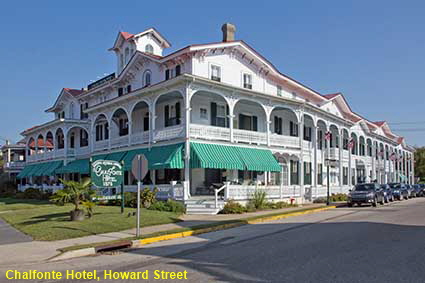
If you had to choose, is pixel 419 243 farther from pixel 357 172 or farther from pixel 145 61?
pixel 357 172

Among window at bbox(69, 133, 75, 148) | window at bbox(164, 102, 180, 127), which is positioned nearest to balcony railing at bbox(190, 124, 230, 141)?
window at bbox(164, 102, 180, 127)

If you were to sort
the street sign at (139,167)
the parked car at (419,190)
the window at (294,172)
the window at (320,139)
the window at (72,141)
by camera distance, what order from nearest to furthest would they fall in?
1. the street sign at (139,167)
2. the window at (294,172)
3. the window at (320,139)
4. the window at (72,141)
5. the parked car at (419,190)

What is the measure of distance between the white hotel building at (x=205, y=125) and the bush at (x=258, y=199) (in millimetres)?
348

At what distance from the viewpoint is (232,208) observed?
74.2 feet

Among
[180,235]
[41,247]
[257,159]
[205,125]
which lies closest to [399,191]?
[257,159]

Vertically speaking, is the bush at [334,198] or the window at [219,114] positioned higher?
the window at [219,114]

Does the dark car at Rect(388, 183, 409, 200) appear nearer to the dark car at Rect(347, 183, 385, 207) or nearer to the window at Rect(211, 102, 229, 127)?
the dark car at Rect(347, 183, 385, 207)

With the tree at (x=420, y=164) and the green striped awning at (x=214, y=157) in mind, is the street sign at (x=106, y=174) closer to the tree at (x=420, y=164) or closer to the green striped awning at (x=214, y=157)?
the green striped awning at (x=214, y=157)

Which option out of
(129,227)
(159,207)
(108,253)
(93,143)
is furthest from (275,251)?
(93,143)

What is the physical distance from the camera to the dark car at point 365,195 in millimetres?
28891

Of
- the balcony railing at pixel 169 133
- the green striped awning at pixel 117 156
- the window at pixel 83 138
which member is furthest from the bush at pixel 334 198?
the window at pixel 83 138

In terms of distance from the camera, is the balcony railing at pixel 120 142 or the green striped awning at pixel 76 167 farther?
the green striped awning at pixel 76 167

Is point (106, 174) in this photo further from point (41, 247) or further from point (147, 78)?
point (147, 78)

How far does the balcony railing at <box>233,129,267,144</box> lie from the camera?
2683 centimetres
